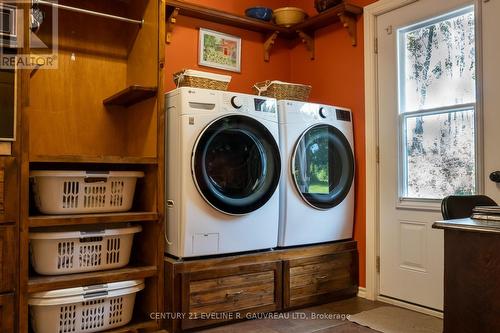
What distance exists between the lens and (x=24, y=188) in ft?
6.07

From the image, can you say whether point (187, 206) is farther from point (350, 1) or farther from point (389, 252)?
point (350, 1)

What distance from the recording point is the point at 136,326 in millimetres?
2146

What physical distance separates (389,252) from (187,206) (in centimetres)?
145

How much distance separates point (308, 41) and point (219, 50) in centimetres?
76

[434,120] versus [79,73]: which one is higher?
[79,73]

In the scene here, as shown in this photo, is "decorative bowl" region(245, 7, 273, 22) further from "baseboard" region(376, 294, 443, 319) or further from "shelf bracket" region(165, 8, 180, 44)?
"baseboard" region(376, 294, 443, 319)

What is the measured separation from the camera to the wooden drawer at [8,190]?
5.97ft

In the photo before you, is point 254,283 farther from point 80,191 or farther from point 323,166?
point 80,191

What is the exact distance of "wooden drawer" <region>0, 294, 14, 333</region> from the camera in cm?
179

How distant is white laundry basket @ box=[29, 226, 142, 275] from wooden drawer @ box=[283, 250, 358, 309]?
3.31 feet

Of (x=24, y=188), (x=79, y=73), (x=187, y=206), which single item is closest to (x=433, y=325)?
(x=187, y=206)

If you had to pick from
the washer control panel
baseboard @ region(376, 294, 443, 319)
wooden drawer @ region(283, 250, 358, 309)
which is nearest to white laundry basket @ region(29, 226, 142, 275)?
the washer control panel

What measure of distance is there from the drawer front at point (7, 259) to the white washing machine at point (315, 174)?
57.8 inches

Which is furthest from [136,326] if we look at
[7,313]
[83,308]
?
[7,313]
